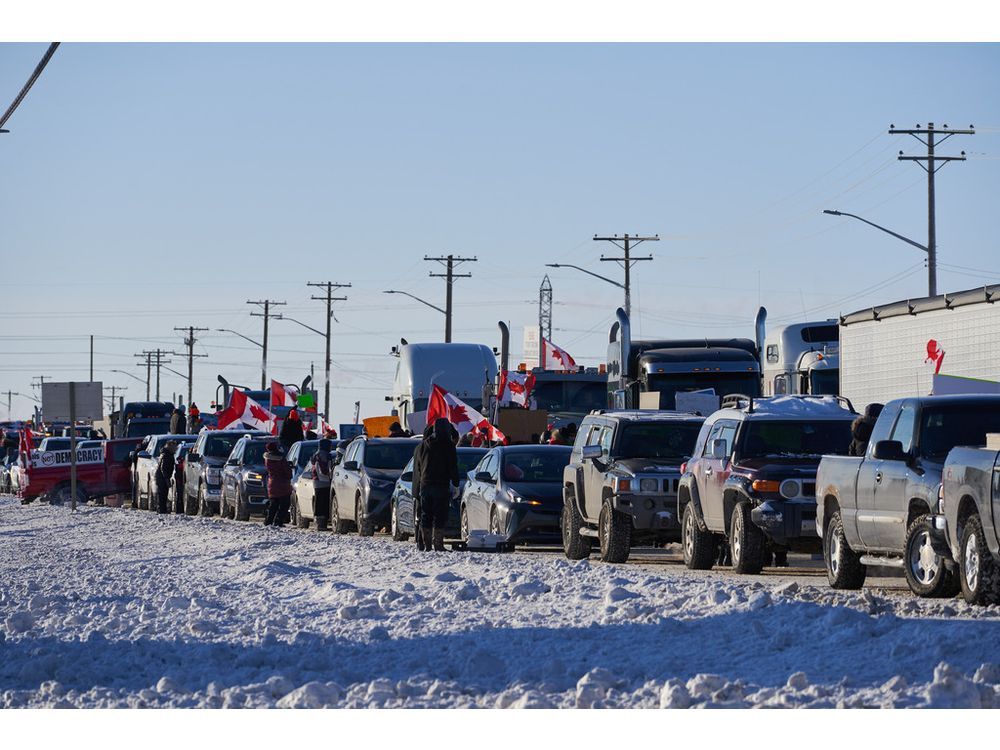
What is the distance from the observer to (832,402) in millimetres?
23156

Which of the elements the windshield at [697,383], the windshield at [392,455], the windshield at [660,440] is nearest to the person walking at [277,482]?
the windshield at [392,455]

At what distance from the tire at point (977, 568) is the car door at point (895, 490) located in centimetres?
148

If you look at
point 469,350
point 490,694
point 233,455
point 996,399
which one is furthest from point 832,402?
point 469,350

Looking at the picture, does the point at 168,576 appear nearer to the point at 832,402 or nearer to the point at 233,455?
the point at 832,402

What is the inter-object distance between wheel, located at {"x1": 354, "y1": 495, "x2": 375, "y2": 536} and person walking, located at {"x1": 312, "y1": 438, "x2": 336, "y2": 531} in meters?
2.65

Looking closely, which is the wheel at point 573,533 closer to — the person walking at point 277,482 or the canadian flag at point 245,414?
the person walking at point 277,482

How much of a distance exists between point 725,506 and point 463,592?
17.1 feet

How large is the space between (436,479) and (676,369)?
1231 cm

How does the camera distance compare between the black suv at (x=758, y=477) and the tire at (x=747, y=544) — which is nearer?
the black suv at (x=758, y=477)

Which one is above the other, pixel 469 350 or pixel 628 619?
pixel 469 350

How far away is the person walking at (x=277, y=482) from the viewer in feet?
119

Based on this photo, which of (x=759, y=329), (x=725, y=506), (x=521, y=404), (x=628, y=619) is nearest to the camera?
(x=628, y=619)

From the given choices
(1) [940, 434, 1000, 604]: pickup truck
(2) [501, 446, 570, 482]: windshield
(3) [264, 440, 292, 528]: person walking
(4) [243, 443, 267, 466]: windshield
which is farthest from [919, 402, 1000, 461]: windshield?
(4) [243, 443, 267, 466]: windshield

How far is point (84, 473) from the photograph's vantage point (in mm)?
48594
